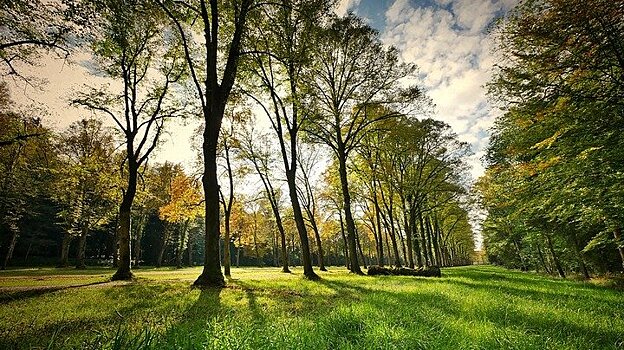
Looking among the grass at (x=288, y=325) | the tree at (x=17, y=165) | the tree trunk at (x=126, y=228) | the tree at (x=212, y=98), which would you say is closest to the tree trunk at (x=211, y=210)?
the tree at (x=212, y=98)

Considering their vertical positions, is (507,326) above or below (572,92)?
below

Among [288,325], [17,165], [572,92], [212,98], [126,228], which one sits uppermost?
[17,165]

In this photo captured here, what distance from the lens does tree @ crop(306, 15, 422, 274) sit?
1969cm

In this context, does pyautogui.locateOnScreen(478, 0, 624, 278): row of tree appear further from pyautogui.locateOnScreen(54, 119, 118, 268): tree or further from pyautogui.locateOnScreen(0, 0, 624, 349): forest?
pyautogui.locateOnScreen(54, 119, 118, 268): tree

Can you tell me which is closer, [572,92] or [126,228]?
[572,92]

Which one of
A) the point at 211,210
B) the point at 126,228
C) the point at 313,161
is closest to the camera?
the point at 211,210

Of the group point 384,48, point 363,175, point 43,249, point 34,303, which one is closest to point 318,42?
point 384,48

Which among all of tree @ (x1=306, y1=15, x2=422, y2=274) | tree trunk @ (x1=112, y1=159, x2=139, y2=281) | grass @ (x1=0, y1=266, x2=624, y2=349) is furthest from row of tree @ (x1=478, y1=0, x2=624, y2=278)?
tree trunk @ (x1=112, y1=159, x2=139, y2=281)

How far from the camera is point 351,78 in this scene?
2102 centimetres

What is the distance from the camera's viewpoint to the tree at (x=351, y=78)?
64.6 feet

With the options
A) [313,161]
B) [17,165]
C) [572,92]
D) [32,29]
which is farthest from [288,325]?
[17,165]

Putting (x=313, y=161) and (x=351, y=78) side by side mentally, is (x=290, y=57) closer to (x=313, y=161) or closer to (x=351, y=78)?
(x=351, y=78)

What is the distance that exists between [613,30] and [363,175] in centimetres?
1761

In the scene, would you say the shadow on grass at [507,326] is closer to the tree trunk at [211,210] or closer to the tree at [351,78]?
the tree trunk at [211,210]
